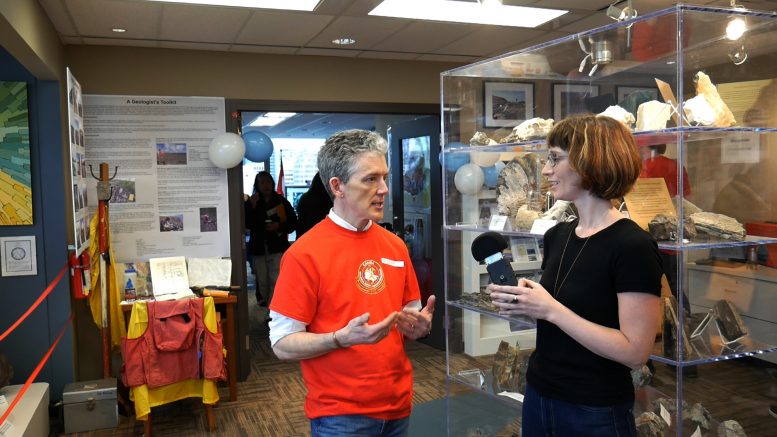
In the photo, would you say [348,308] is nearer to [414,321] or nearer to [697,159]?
[414,321]

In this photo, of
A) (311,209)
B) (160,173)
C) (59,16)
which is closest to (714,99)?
(59,16)

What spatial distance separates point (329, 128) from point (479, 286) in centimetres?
807

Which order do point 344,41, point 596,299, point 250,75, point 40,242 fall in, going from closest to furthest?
point 596,299
point 40,242
point 344,41
point 250,75

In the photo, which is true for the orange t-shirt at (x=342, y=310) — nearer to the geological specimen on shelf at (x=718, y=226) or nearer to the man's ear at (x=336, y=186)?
the man's ear at (x=336, y=186)

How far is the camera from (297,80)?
5.03 meters

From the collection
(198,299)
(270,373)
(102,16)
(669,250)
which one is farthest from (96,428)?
(669,250)

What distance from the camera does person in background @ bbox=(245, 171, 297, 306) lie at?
21.5 ft

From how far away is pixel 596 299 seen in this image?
1487mm

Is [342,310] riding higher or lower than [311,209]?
lower

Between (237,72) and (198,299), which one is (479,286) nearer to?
(198,299)

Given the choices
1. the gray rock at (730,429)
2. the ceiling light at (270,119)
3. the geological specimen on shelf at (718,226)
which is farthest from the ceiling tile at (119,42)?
the ceiling light at (270,119)

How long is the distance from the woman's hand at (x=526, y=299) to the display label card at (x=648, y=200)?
625 mm

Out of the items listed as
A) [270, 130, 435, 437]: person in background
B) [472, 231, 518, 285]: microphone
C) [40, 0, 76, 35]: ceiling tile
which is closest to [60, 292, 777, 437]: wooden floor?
[472, 231, 518, 285]: microphone

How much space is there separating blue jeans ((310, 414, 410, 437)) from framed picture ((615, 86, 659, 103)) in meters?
1.32
